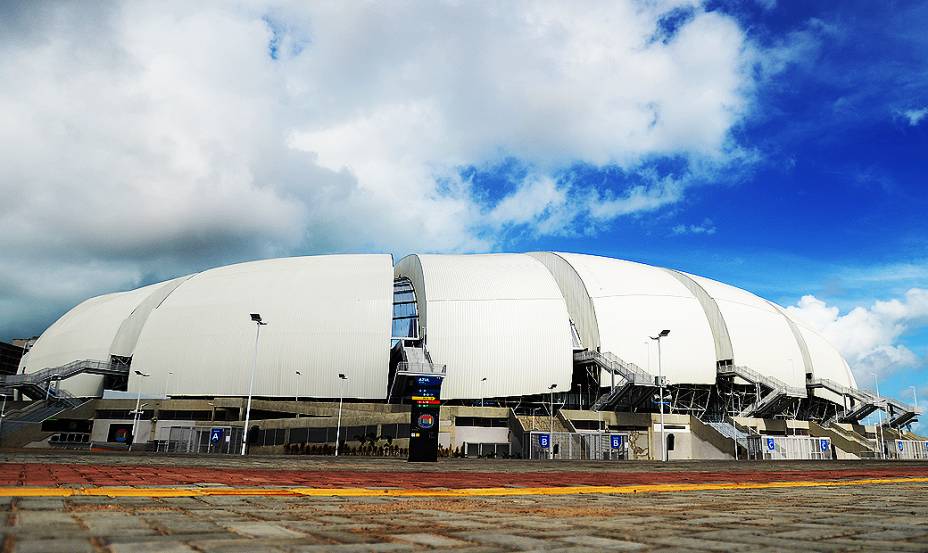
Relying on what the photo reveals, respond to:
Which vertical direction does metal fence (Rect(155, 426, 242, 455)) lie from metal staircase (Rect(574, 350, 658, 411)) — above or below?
below

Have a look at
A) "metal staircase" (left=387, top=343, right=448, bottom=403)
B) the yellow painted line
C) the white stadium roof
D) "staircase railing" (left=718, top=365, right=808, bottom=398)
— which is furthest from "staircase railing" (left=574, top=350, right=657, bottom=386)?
the yellow painted line

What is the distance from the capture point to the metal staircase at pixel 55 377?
68562 millimetres

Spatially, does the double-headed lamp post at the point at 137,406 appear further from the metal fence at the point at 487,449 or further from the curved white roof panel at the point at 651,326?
the curved white roof panel at the point at 651,326

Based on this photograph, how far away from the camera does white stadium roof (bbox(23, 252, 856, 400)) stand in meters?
64.4

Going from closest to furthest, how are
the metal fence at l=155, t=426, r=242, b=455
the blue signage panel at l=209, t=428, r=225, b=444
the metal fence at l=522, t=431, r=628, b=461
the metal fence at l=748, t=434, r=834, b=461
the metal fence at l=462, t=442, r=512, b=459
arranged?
the metal fence at l=522, t=431, r=628, b=461, the metal fence at l=748, t=434, r=834, b=461, the metal fence at l=155, t=426, r=242, b=455, the blue signage panel at l=209, t=428, r=225, b=444, the metal fence at l=462, t=442, r=512, b=459

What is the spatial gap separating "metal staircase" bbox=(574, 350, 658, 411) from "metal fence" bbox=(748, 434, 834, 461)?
11.0 m

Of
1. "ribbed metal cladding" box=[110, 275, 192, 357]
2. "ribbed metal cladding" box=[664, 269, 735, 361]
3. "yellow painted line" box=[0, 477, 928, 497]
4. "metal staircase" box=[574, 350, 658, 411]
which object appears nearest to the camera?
"yellow painted line" box=[0, 477, 928, 497]

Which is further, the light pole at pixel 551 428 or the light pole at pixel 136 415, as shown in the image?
the light pole at pixel 136 415

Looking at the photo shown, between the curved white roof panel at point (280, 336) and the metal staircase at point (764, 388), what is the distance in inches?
1604

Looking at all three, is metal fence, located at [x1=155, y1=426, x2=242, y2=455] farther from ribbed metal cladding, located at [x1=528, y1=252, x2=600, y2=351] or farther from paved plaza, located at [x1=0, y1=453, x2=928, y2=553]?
paved plaza, located at [x1=0, y1=453, x2=928, y2=553]

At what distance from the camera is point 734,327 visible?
74.6 m

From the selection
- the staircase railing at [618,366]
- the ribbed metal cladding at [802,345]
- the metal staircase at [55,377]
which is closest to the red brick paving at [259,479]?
the staircase railing at [618,366]

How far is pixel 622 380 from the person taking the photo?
219 ft

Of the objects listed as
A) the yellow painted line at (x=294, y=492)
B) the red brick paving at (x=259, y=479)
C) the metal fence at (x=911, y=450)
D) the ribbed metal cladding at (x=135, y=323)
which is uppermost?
the ribbed metal cladding at (x=135, y=323)
